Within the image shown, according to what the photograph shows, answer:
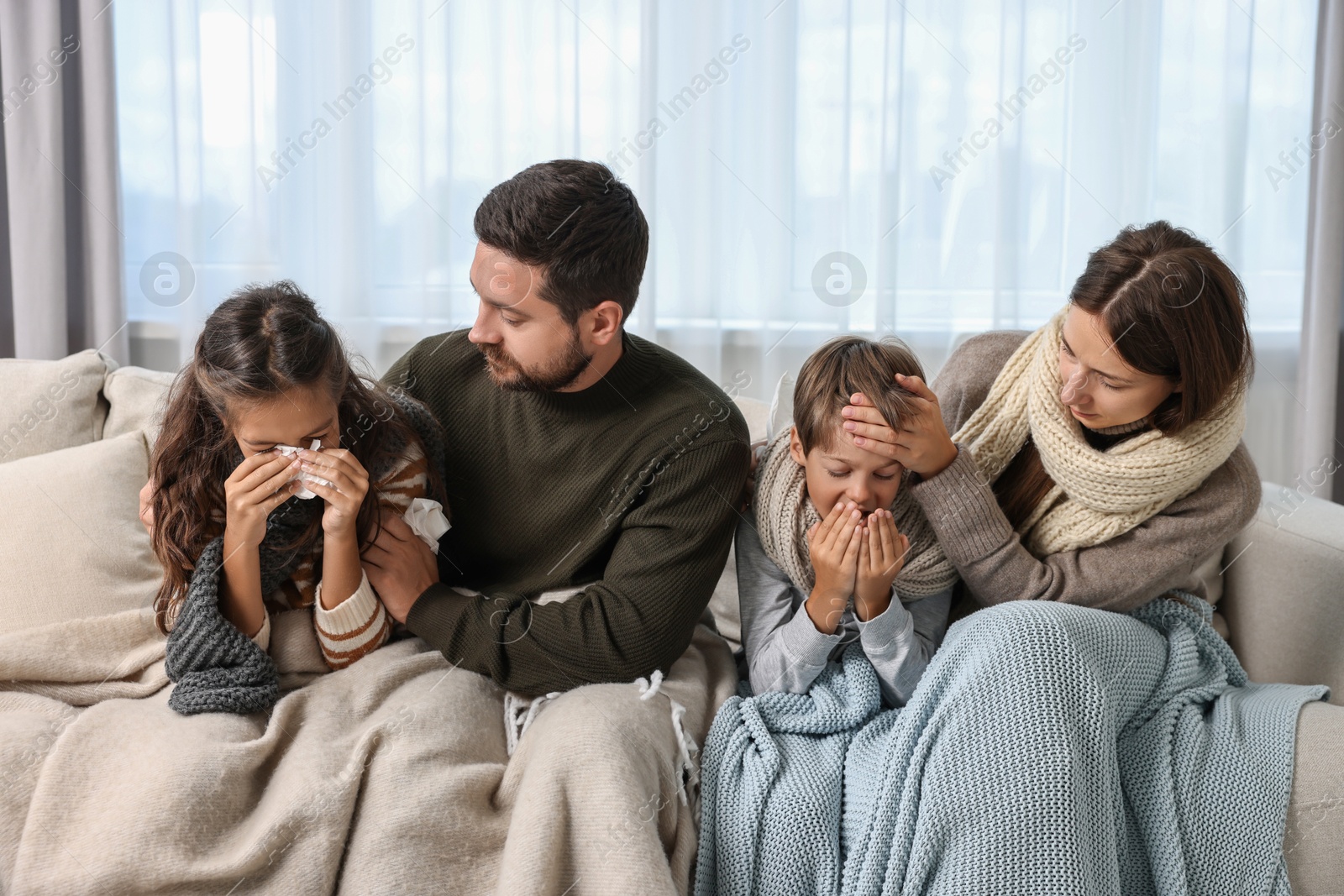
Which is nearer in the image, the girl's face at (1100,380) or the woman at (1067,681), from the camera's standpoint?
the woman at (1067,681)

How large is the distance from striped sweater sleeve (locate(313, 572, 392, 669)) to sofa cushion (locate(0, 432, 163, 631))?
12.7 inches

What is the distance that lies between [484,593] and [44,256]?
1.58m

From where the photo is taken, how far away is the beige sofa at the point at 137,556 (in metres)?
1.26

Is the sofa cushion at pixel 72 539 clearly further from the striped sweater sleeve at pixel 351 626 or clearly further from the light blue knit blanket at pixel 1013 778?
the light blue knit blanket at pixel 1013 778

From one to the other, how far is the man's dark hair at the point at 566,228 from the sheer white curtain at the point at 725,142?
39.9 inches

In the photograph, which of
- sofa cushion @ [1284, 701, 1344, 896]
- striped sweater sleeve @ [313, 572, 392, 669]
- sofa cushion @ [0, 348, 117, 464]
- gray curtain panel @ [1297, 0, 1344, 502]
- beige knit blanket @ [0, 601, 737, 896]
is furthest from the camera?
gray curtain panel @ [1297, 0, 1344, 502]

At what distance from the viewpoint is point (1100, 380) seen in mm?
1366

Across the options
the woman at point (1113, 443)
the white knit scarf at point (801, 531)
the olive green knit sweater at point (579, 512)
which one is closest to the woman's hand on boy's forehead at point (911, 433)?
the woman at point (1113, 443)

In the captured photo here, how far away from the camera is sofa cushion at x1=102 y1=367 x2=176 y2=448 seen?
1808mm

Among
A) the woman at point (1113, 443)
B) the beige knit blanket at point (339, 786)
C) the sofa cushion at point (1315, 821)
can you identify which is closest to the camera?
the beige knit blanket at point (339, 786)

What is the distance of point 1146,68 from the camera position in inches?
96.2

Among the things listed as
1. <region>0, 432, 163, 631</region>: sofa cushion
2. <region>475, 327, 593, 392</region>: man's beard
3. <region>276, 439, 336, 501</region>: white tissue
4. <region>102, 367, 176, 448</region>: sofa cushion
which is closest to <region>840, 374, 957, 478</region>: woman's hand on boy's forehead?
<region>475, 327, 593, 392</region>: man's beard

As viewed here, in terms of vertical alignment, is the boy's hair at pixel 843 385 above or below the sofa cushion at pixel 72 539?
above

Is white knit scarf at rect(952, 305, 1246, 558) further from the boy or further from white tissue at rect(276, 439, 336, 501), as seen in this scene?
white tissue at rect(276, 439, 336, 501)
